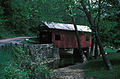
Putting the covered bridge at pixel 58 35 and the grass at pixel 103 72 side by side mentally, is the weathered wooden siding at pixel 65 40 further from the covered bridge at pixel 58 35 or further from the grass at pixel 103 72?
the grass at pixel 103 72

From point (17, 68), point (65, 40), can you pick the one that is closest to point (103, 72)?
point (17, 68)

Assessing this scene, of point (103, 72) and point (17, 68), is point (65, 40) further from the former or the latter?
point (17, 68)

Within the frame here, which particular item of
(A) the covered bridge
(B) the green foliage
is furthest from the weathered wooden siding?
(B) the green foliage

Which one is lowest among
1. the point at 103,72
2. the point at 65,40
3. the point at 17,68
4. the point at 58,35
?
the point at 103,72

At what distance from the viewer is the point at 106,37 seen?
40.9 feet

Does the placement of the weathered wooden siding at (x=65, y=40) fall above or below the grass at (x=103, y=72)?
above

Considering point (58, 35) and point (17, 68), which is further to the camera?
point (58, 35)

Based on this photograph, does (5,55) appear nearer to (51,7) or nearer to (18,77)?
(18,77)

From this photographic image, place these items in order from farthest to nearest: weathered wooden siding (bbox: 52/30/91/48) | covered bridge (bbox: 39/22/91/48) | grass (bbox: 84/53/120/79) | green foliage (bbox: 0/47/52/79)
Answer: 1. weathered wooden siding (bbox: 52/30/91/48)
2. covered bridge (bbox: 39/22/91/48)
3. grass (bbox: 84/53/120/79)
4. green foliage (bbox: 0/47/52/79)

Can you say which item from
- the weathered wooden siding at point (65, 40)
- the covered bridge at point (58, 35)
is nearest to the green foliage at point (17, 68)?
the covered bridge at point (58, 35)

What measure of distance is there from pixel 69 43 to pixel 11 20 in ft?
37.5

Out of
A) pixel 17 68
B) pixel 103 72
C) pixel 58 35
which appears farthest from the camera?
pixel 58 35

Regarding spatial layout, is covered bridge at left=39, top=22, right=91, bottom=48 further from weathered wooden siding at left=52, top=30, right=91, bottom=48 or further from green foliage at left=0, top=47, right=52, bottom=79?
green foliage at left=0, top=47, right=52, bottom=79

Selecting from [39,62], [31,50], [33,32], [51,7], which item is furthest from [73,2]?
[33,32]
